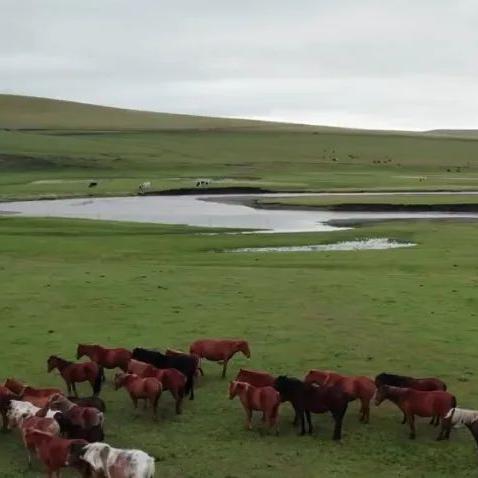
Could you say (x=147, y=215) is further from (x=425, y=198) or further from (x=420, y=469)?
(x=420, y=469)

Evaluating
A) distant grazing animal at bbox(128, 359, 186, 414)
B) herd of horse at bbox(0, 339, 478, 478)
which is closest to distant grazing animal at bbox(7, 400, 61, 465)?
herd of horse at bbox(0, 339, 478, 478)

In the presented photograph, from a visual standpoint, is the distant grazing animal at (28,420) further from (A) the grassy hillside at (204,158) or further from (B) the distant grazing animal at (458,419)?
(A) the grassy hillside at (204,158)

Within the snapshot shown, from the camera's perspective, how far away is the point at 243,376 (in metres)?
13.7

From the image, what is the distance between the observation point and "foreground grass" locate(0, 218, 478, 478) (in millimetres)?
11758

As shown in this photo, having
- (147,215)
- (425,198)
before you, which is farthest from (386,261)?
(425,198)

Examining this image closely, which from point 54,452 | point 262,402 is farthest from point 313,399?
point 54,452

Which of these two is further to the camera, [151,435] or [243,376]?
[243,376]

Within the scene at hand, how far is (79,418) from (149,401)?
2.29 metres

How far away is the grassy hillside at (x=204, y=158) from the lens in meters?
81.2

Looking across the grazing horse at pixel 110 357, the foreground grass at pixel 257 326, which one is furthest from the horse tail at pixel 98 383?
the grazing horse at pixel 110 357

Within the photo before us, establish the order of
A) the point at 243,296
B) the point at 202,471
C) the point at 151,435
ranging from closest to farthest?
the point at 202,471 < the point at 151,435 < the point at 243,296

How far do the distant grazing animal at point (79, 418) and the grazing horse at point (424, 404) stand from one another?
460 centimetres

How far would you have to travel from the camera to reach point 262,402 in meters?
12.7

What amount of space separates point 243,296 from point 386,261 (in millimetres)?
9720
